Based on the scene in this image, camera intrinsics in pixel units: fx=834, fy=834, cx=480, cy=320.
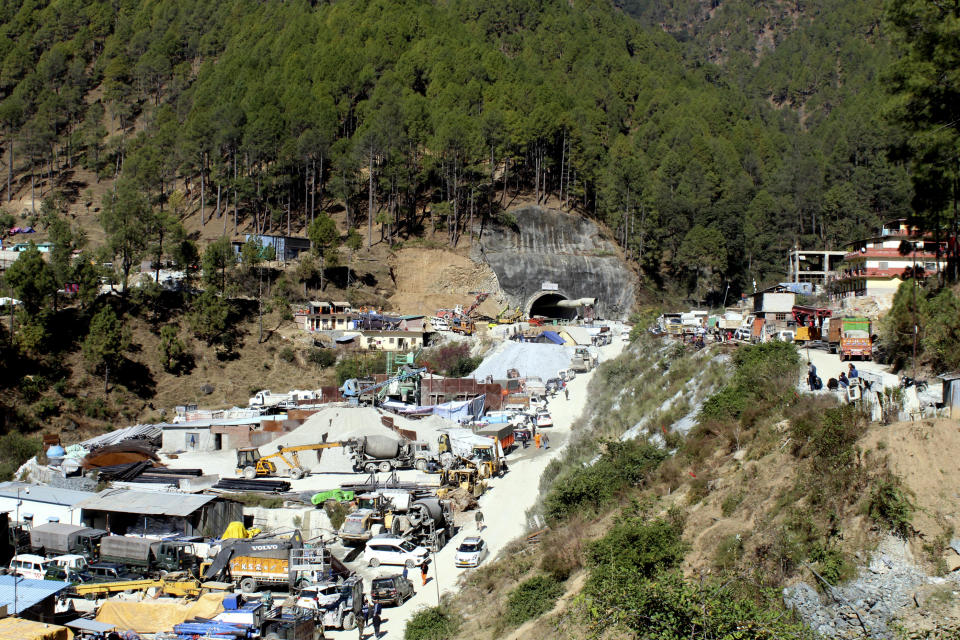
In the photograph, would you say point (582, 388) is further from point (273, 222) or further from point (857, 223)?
point (273, 222)

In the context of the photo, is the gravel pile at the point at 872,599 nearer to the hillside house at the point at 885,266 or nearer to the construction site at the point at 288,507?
the construction site at the point at 288,507

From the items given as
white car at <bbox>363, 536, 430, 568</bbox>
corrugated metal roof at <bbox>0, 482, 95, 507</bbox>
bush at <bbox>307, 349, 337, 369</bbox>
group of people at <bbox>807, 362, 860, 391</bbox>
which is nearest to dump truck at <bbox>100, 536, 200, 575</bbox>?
corrugated metal roof at <bbox>0, 482, 95, 507</bbox>

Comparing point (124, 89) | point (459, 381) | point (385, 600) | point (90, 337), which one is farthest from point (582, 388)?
point (124, 89)

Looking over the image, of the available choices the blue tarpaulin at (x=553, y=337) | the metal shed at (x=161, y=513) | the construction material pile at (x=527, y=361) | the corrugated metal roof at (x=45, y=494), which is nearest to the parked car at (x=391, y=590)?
the metal shed at (x=161, y=513)

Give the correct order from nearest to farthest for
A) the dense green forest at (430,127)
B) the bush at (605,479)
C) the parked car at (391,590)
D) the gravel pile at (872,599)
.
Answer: the gravel pile at (872,599)
the bush at (605,479)
the parked car at (391,590)
the dense green forest at (430,127)

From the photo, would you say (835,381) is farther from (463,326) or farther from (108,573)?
(463,326)

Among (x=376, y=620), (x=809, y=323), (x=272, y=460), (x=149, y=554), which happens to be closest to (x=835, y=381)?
(x=809, y=323)
